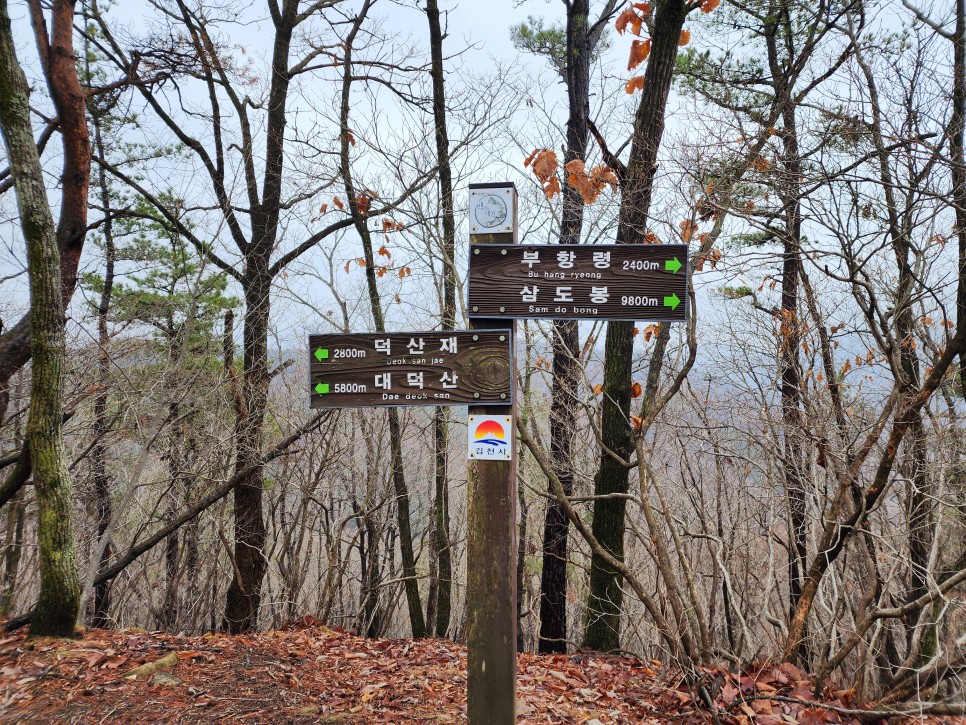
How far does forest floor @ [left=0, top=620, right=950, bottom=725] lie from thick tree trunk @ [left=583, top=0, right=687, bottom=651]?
1.50m

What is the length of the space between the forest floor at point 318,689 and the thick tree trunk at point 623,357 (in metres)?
1.50

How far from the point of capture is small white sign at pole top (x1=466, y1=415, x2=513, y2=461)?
320cm

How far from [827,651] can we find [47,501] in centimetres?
583

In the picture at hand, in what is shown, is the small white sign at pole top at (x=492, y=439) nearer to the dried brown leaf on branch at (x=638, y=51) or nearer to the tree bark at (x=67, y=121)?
the dried brown leaf on branch at (x=638, y=51)

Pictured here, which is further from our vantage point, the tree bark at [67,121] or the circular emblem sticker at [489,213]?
the tree bark at [67,121]

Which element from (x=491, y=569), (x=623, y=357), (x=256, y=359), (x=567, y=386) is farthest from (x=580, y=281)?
(x=256, y=359)

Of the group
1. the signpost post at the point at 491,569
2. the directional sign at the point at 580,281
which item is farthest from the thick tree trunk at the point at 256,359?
the directional sign at the point at 580,281

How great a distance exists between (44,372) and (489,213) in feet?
13.7

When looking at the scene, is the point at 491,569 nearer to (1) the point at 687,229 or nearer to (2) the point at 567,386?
(1) the point at 687,229

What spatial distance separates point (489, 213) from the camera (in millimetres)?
3361

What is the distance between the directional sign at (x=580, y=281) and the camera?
3.20m

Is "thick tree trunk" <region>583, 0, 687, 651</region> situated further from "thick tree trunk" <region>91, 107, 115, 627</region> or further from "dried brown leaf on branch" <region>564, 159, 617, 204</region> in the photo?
"thick tree trunk" <region>91, 107, 115, 627</region>

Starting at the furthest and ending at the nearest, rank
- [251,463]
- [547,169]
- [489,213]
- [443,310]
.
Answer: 1. [251,463]
2. [443,310]
3. [547,169]
4. [489,213]

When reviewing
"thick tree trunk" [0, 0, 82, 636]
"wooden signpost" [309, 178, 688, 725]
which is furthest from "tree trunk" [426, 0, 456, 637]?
"wooden signpost" [309, 178, 688, 725]
